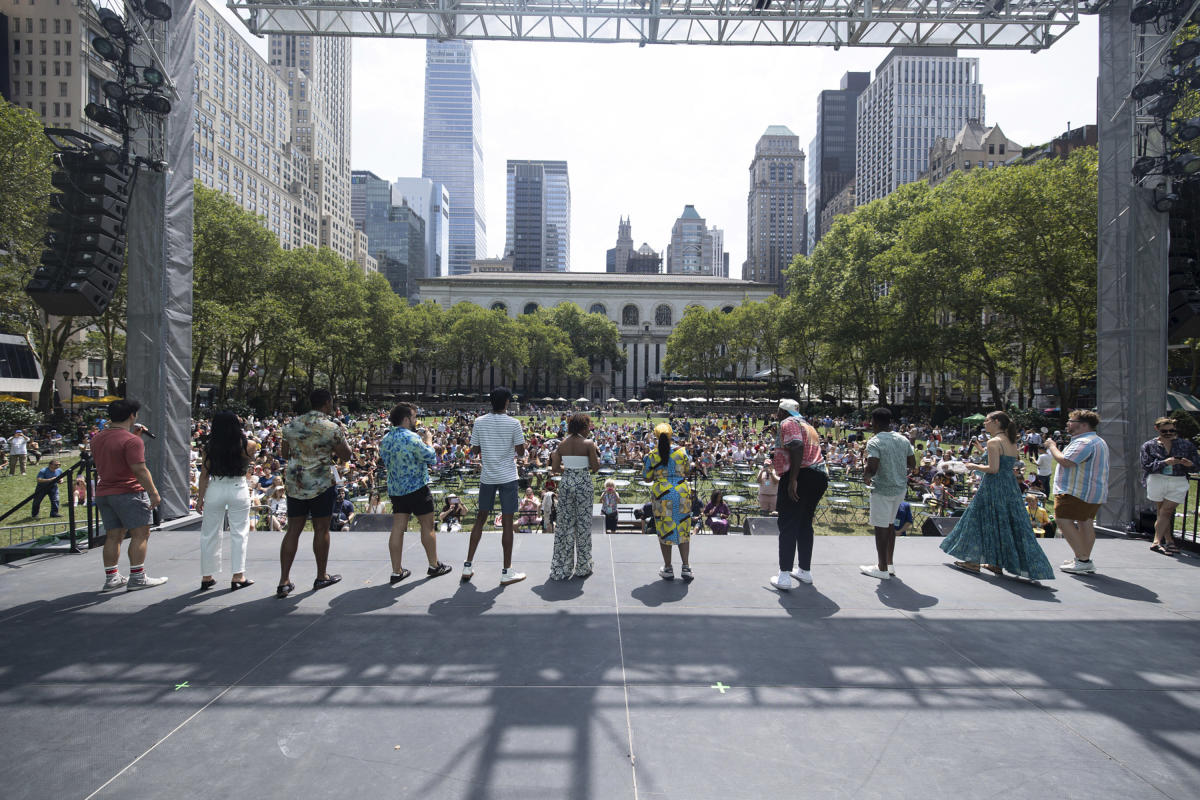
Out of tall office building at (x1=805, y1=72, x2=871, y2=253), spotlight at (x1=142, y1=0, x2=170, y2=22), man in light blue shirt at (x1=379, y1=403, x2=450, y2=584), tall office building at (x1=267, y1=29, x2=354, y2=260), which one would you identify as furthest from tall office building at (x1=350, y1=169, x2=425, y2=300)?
man in light blue shirt at (x1=379, y1=403, x2=450, y2=584)

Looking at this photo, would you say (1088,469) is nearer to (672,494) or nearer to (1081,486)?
(1081,486)

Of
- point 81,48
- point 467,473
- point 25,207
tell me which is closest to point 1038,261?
point 467,473

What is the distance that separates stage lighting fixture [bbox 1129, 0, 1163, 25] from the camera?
7.25 meters

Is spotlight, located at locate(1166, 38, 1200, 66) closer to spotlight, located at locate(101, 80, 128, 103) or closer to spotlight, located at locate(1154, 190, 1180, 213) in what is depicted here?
spotlight, located at locate(1154, 190, 1180, 213)

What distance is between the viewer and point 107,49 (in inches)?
262

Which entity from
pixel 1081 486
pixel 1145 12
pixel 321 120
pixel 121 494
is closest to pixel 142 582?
pixel 121 494

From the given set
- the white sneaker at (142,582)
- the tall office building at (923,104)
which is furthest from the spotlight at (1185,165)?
the tall office building at (923,104)

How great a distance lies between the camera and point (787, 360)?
→ 59.4 meters

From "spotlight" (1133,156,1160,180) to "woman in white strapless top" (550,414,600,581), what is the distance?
7.37 meters

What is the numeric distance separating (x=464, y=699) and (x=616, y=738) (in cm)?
86

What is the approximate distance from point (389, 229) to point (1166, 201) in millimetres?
161463

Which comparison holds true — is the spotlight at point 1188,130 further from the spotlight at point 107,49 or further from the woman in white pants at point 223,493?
the spotlight at point 107,49

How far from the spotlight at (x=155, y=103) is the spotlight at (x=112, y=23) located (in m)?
0.64

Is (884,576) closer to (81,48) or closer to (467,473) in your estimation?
(467,473)
